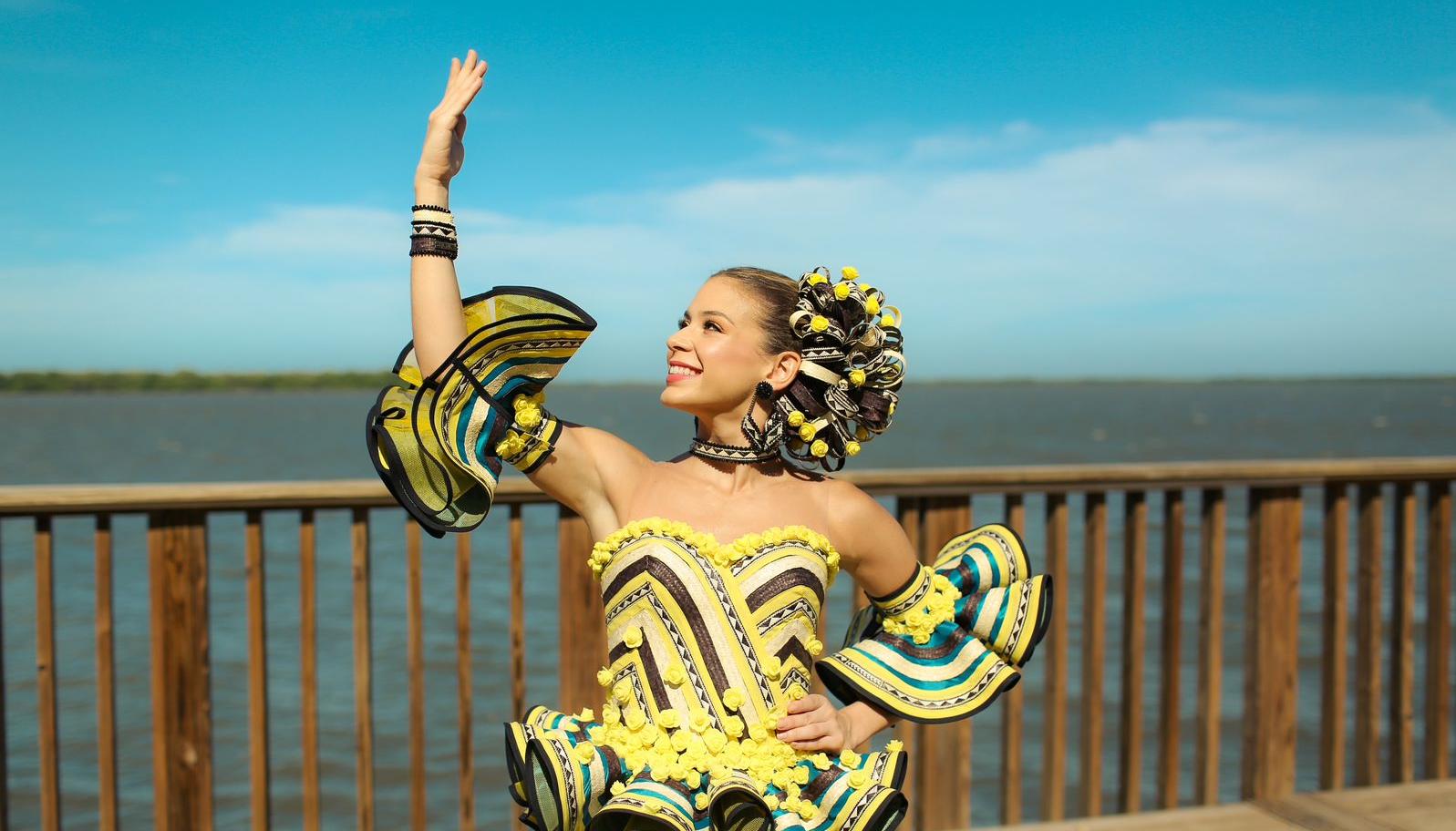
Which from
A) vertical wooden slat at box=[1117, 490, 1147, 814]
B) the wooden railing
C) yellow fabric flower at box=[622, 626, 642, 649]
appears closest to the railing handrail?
the wooden railing

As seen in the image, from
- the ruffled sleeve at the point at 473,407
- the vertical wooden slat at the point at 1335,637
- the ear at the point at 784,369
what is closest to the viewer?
the ruffled sleeve at the point at 473,407

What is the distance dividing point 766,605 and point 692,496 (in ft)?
0.66

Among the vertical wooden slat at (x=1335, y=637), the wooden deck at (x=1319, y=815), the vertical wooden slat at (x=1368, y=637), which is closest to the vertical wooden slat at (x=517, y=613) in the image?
the wooden deck at (x=1319, y=815)

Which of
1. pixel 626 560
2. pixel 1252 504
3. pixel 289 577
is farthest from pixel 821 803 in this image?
pixel 289 577

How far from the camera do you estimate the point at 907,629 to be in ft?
5.85

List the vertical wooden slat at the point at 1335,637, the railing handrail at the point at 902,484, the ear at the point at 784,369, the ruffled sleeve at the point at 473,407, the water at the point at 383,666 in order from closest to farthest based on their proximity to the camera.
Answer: the ruffled sleeve at the point at 473,407 → the ear at the point at 784,369 → the railing handrail at the point at 902,484 → the vertical wooden slat at the point at 1335,637 → the water at the point at 383,666

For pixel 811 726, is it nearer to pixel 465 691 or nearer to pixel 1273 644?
pixel 465 691

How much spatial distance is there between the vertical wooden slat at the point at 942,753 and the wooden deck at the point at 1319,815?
213 millimetres

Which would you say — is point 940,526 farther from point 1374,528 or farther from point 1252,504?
point 1374,528

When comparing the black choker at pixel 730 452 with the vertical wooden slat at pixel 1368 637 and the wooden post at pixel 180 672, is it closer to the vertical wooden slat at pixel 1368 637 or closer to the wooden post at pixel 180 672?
the wooden post at pixel 180 672

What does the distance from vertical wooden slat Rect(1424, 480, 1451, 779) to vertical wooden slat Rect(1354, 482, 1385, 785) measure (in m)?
0.15

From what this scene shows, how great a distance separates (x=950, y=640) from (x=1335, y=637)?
197 centimetres

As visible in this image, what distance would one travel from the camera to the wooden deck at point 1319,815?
104 inches

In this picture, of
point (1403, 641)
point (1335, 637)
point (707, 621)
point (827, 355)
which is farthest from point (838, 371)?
point (1403, 641)
